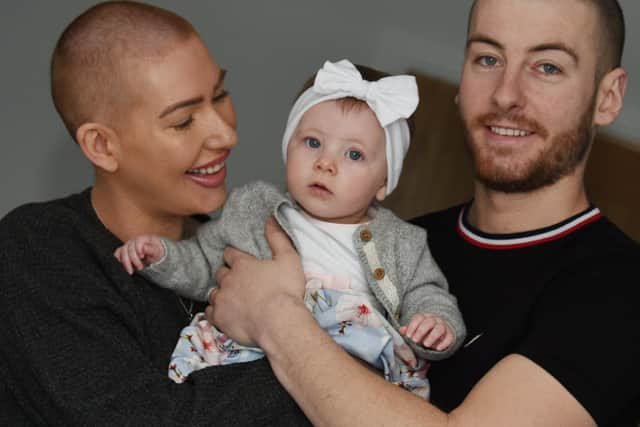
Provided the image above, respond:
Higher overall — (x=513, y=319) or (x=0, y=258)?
(x=0, y=258)

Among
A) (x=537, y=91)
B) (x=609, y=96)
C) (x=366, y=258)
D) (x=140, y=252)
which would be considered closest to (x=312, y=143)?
(x=366, y=258)

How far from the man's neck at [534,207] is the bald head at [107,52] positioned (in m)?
0.84

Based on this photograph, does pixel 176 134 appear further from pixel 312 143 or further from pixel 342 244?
pixel 342 244

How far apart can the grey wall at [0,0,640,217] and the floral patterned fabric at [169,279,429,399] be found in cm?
148

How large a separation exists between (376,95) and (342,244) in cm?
34

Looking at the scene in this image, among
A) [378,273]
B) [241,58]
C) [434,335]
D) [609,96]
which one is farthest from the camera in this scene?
[241,58]

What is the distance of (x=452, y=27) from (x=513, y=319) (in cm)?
148

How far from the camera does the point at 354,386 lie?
162 centimetres

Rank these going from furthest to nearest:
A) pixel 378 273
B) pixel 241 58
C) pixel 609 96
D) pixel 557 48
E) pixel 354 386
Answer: pixel 241 58
pixel 609 96
pixel 557 48
pixel 378 273
pixel 354 386

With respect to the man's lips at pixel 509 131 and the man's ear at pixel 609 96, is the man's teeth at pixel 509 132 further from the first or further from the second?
the man's ear at pixel 609 96

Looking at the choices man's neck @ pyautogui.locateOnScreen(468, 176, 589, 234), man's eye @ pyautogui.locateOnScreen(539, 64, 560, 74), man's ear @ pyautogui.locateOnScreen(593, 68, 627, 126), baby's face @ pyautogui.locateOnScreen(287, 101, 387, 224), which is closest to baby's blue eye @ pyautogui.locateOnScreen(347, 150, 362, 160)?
baby's face @ pyautogui.locateOnScreen(287, 101, 387, 224)

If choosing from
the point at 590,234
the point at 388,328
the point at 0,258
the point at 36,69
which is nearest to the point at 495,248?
the point at 590,234

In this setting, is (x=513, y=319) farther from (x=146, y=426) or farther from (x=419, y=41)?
(x=419, y=41)

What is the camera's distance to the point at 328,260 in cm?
193
